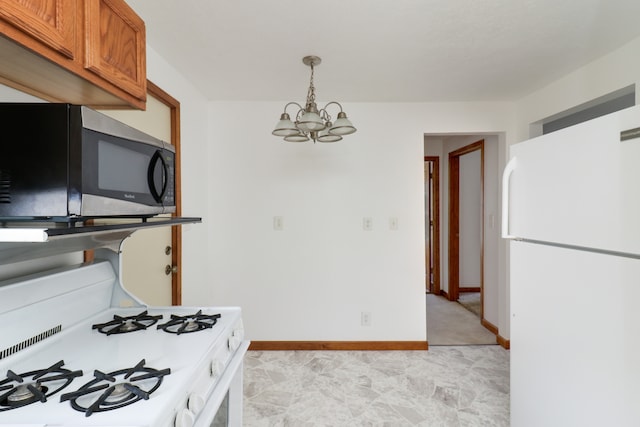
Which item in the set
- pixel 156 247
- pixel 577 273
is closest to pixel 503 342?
pixel 577 273

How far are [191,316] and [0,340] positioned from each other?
570 millimetres

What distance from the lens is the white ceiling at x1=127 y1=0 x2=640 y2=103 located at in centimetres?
161

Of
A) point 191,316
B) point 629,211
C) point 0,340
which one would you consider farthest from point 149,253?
point 629,211

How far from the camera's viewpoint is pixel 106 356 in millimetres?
1024

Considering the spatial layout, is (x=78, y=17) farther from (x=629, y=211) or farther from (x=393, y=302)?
(x=393, y=302)

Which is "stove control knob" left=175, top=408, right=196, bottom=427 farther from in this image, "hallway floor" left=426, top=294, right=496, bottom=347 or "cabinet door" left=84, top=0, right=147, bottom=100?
"hallway floor" left=426, top=294, right=496, bottom=347

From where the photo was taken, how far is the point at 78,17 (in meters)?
0.97

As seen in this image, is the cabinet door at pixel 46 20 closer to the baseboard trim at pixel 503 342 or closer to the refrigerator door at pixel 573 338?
the refrigerator door at pixel 573 338

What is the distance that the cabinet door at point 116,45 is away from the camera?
101cm

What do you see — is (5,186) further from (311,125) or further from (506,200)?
(506,200)

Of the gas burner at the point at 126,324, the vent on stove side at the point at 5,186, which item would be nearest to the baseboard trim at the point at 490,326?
the gas burner at the point at 126,324

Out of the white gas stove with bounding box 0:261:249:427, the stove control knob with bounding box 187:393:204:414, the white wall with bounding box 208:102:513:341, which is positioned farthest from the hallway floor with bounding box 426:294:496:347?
the stove control knob with bounding box 187:393:204:414

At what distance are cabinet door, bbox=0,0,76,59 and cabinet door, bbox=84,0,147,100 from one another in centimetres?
6

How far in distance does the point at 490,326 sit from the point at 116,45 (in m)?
3.88
